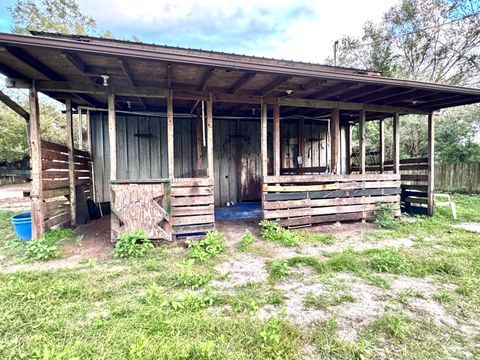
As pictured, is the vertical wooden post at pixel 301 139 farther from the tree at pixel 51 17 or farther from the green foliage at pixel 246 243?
the tree at pixel 51 17

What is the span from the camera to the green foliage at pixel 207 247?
3.08 m

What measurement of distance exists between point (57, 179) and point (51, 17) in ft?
69.2

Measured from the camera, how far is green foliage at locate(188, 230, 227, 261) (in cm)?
308

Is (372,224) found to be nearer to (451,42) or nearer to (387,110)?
(387,110)

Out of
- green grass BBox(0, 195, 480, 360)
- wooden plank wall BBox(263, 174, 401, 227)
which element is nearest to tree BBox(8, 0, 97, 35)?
wooden plank wall BBox(263, 174, 401, 227)

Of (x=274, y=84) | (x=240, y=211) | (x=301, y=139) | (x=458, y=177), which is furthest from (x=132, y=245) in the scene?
(x=458, y=177)

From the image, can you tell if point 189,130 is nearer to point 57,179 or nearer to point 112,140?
point 112,140

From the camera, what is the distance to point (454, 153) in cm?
945

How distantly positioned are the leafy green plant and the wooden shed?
6.3 inches

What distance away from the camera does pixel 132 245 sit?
3.18 meters

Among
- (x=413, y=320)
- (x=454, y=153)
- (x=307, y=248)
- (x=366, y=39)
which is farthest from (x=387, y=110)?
(x=366, y=39)

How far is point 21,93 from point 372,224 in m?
22.0

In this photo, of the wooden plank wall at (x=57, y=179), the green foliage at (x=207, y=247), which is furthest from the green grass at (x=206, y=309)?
the wooden plank wall at (x=57, y=179)

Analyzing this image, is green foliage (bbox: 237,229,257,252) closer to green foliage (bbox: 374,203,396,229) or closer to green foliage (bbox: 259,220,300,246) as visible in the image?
green foliage (bbox: 259,220,300,246)
